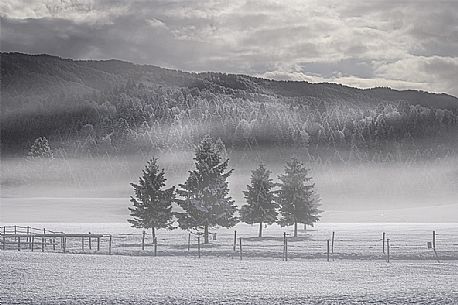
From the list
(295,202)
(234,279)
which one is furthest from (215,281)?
(295,202)

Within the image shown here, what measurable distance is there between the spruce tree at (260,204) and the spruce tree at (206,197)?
422 inches

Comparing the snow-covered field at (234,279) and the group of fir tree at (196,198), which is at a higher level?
the group of fir tree at (196,198)

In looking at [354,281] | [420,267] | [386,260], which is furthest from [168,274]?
[386,260]

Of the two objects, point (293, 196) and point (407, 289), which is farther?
point (293, 196)

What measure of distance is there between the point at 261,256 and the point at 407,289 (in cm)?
2015

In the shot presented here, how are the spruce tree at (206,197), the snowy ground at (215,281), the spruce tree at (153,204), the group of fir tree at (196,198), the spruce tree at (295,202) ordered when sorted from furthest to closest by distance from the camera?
the spruce tree at (295,202) → the spruce tree at (153,204) → the group of fir tree at (196,198) → the spruce tree at (206,197) → the snowy ground at (215,281)

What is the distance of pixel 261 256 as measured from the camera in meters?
48.1

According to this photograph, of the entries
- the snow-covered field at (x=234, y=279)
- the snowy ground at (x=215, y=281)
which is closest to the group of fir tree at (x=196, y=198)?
the snow-covered field at (x=234, y=279)

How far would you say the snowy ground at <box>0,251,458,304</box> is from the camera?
25000 mm

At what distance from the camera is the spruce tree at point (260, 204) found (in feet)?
250

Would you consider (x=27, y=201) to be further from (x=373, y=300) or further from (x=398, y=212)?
(x=373, y=300)

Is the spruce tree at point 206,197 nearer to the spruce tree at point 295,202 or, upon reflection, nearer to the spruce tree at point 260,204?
the spruce tree at point 260,204

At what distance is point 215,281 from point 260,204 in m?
46.1

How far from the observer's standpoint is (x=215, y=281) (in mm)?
30969
